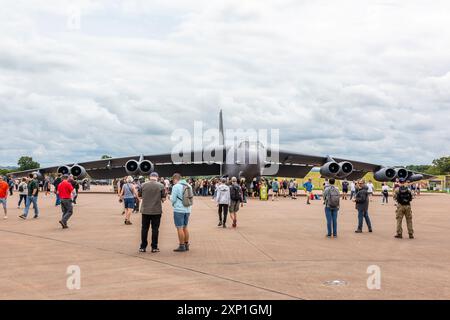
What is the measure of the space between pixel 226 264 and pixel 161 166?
115ft

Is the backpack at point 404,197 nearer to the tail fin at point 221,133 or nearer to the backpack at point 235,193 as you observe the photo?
the backpack at point 235,193

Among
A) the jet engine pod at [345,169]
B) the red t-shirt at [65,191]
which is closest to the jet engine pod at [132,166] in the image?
the jet engine pod at [345,169]

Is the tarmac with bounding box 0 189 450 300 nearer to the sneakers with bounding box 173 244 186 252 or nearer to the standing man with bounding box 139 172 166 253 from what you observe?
the sneakers with bounding box 173 244 186 252

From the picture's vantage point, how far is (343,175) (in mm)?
35875

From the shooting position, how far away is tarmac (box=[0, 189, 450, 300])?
6.21 metres

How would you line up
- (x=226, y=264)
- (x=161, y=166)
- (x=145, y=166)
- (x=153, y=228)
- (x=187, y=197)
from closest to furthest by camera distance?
1. (x=226, y=264)
2. (x=153, y=228)
3. (x=187, y=197)
4. (x=145, y=166)
5. (x=161, y=166)

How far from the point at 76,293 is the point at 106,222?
9.95m

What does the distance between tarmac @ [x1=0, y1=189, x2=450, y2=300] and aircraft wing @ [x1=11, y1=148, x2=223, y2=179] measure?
23520mm

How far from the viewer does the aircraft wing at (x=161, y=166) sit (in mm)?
37719

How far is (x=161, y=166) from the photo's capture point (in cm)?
4294

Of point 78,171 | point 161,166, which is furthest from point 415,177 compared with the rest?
point 78,171

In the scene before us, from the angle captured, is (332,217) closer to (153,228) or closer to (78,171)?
(153,228)

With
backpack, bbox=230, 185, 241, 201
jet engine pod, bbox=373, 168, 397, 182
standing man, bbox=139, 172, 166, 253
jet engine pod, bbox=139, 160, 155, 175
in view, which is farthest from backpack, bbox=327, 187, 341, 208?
jet engine pod, bbox=373, 168, 397, 182
